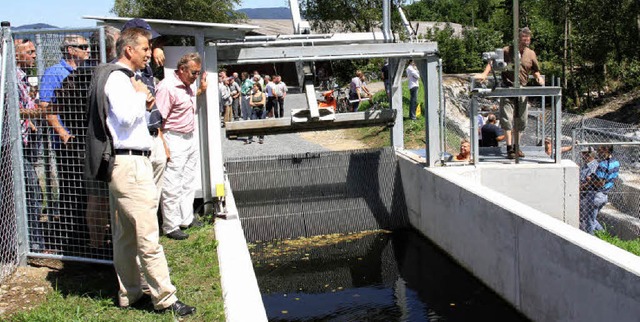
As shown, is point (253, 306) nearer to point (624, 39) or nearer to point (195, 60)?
point (195, 60)

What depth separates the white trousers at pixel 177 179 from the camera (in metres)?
7.75

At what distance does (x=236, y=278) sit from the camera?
6047 mm

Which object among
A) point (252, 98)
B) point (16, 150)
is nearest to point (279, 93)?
point (252, 98)

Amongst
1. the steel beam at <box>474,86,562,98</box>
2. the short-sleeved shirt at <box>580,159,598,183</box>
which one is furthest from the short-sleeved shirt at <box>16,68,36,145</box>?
the short-sleeved shirt at <box>580,159,598,183</box>

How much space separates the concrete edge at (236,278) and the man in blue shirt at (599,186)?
18.5 ft

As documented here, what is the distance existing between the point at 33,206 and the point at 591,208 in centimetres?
794

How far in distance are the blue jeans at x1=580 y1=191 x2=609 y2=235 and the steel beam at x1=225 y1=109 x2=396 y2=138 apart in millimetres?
3257

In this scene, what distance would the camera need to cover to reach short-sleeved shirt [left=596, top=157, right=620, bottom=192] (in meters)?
10.8

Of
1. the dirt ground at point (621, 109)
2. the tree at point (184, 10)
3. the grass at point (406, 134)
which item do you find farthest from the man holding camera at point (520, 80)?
the tree at point (184, 10)

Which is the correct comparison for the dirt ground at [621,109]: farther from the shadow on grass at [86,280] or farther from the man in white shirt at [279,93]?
the shadow on grass at [86,280]

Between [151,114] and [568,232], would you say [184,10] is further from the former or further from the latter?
[568,232]

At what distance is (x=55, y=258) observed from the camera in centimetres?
643

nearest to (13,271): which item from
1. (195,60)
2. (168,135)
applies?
(168,135)

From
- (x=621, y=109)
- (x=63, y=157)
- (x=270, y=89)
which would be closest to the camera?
(x=63, y=157)
